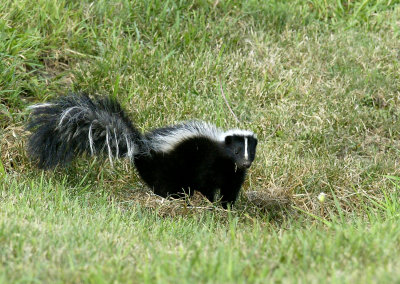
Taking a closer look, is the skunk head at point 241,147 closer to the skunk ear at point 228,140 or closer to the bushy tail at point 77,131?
the skunk ear at point 228,140

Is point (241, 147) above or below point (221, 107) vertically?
above

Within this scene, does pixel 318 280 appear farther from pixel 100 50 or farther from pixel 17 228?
pixel 100 50

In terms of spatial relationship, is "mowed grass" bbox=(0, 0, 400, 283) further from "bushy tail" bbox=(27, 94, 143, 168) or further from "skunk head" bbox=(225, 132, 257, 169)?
"skunk head" bbox=(225, 132, 257, 169)

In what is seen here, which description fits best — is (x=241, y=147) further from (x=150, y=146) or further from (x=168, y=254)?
(x=168, y=254)

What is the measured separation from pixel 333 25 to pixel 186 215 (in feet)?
15.1

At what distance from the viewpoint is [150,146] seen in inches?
246

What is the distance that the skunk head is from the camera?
20.0ft

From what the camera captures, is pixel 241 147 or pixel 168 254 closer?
pixel 168 254

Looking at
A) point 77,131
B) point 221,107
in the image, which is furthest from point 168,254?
point 221,107

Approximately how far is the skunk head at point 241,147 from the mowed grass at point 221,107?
0.53 meters

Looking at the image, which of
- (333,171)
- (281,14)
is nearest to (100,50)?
(281,14)

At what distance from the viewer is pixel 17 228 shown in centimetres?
392

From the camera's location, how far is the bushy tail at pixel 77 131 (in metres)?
5.83

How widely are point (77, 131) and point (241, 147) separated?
5.05 ft
